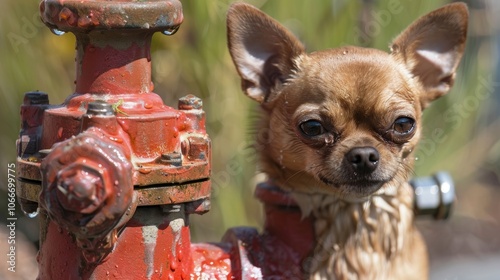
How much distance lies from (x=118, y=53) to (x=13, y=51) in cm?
163

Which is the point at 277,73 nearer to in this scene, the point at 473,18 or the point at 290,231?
the point at 290,231

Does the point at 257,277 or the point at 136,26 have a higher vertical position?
the point at 136,26

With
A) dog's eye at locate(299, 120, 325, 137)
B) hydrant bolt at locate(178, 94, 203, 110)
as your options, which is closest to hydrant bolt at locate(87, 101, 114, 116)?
hydrant bolt at locate(178, 94, 203, 110)

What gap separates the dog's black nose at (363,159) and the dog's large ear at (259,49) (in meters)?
0.40

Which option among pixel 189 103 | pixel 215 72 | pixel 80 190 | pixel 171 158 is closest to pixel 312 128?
pixel 189 103

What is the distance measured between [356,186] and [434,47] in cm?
56

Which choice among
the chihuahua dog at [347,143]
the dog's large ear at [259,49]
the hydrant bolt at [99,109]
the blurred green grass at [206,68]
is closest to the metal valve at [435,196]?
the chihuahua dog at [347,143]

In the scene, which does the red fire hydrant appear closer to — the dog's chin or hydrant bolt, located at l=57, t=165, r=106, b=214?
hydrant bolt, located at l=57, t=165, r=106, b=214

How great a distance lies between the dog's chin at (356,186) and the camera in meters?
2.15

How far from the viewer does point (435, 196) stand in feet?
7.45

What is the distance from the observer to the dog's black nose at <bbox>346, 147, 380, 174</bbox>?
2.09 meters

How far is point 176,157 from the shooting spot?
181 cm

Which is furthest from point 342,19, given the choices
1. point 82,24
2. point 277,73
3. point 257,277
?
point 82,24

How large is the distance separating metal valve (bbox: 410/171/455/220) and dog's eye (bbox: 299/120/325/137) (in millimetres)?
315
